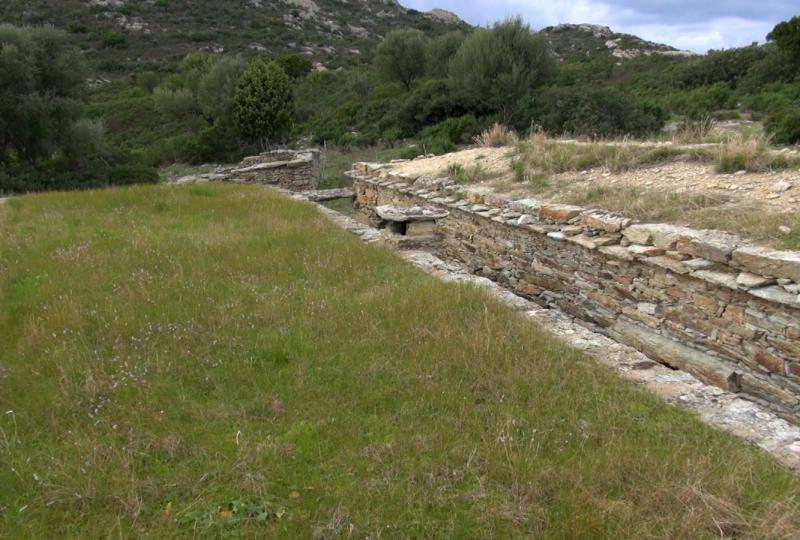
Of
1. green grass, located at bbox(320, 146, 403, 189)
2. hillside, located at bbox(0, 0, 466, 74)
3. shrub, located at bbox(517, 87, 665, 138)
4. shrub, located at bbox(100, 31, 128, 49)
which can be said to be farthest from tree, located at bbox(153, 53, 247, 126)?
shrub, located at bbox(517, 87, 665, 138)

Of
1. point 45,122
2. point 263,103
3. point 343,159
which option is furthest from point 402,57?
point 45,122

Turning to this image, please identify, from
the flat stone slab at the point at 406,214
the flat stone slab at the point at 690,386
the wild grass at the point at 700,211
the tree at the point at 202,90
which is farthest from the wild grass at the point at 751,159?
the tree at the point at 202,90

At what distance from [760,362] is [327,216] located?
672 cm

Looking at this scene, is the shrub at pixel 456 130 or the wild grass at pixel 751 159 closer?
the wild grass at pixel 751 159

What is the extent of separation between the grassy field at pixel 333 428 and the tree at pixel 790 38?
25747 mm

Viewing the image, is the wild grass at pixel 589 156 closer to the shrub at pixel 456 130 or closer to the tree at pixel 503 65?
the shrub at pixel 456 130

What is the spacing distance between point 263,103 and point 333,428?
24.1 metres

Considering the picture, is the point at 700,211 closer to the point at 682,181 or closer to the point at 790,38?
the point at 682,181

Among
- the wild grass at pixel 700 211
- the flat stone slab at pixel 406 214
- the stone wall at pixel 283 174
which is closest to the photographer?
the wild grass at pixel 700 211

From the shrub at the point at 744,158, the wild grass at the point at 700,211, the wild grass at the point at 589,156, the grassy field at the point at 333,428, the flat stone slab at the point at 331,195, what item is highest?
the shrub at the point at 744,158

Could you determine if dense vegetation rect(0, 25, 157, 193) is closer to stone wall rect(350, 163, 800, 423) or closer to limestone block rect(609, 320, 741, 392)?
stone wall rect(350, 163, 800, 423)

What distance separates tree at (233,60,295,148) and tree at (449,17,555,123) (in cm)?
832

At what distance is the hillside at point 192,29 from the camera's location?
46281 mm

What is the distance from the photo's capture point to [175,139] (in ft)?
92.5
